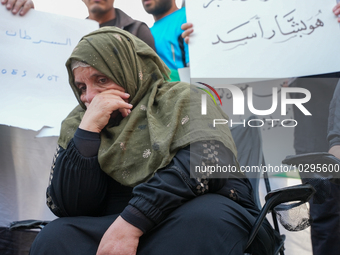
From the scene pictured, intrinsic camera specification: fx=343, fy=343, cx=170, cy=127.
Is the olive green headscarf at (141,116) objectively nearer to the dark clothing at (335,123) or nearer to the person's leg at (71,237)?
the person's leg at (71,237)

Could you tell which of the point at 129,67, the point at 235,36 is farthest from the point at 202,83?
the point at 129,67

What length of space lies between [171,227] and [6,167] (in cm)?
147

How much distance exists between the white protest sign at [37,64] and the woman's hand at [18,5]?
28 millimetres

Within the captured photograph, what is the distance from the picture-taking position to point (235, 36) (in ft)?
5.42

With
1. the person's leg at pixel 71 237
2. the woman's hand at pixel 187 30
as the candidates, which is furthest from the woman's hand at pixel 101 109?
the woman's hand at pixel 187 30

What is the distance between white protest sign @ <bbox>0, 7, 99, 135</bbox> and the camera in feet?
6.03

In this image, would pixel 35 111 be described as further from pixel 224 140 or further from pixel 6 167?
pixel 224 140

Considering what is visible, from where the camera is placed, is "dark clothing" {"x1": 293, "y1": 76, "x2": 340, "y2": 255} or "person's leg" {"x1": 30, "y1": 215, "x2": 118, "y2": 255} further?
"dark clothing" {"x1": 293, "y1": 76, "x2": 340, "y2": 255}

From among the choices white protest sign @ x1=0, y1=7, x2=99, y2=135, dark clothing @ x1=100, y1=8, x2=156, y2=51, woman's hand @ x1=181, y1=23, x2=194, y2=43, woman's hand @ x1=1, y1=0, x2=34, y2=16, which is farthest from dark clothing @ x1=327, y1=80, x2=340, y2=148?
woman's hand @ x1=1, y1=0, x2=34, y2=16

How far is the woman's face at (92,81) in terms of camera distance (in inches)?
49.3

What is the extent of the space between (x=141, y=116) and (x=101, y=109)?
5.6 inches

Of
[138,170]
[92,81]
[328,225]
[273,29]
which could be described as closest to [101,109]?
[92,81]

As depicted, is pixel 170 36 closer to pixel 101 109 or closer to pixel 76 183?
pixel 101 109

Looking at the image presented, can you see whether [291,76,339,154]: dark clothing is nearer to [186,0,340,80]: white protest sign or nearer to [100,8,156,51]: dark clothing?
[186,0,340,80]: white protest sign
